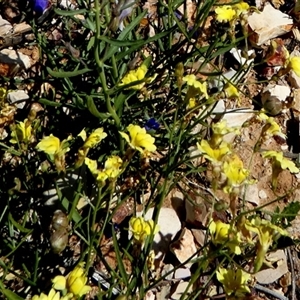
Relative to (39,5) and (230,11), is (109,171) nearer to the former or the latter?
(230,11)

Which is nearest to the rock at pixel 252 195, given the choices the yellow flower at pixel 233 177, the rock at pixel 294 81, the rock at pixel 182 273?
the rock at pixel 182 273

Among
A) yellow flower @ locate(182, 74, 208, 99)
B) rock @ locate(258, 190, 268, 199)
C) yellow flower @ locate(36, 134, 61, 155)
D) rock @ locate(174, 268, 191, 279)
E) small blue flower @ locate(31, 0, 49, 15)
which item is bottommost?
rock @ locate(174, 268, 191, 279)

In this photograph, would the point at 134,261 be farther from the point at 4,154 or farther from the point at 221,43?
the point at 221,43

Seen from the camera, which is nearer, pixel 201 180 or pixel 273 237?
pixel 273 237

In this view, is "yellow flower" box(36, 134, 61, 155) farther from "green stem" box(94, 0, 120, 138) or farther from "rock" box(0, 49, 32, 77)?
"rock" box(0, 49, 32, 77)

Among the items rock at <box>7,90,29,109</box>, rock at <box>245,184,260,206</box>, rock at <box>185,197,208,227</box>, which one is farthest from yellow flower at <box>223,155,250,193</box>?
rock at <box>7,90,29,109</box>

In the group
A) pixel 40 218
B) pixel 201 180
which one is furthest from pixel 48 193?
pixel 201 180

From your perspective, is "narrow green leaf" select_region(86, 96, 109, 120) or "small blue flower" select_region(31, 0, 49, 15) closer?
"narrow green leaf" select_region(86, 96, 109, 120)
